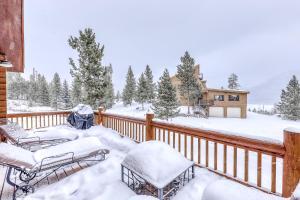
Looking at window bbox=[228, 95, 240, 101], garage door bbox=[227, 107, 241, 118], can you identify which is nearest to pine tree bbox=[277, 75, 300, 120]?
garage door bbox=[227, 107, 241, 118]

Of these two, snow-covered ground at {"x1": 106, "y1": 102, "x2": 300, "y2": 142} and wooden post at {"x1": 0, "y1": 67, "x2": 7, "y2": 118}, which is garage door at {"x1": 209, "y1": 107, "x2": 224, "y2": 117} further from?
wooden post at {"x1": 0, "y1": 67, "x2": 7, "y2": 118}

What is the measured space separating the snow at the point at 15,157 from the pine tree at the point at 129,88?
33.9 meters

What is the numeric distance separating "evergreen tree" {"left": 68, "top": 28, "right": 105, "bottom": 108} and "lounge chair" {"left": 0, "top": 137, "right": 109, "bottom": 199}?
410 inches

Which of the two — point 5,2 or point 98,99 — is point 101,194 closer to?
point 5,2

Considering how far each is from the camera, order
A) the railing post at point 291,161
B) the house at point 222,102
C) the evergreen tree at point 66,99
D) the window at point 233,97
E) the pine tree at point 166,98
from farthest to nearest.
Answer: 1. the evergreen tree at point 66,99
2. the window at point 233,97
3. the house at point 222,102
4. the pine tree at point 166,98
5. the railing post at point 291,161

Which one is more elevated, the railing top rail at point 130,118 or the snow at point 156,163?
the railing top rail at point 130,118

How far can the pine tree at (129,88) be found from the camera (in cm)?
3628

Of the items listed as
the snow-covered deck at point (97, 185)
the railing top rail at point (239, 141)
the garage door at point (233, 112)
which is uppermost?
the railing top rail at point (239, 141)

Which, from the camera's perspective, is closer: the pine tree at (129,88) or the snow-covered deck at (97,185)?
the snow-covered deck at (97,185)

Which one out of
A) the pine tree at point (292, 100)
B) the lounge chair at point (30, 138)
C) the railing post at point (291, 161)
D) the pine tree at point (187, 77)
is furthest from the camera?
the pine tree at point (292, 100)

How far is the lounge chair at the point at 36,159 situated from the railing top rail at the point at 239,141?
1589mm

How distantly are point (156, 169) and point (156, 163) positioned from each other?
0.29 feet

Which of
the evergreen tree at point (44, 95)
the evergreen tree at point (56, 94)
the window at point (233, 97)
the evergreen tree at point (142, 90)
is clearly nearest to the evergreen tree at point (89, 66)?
the evergreen tree at point (142, 90)

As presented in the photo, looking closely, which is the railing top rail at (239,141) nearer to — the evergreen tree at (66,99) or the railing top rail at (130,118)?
the railing top rail at (130,118)
